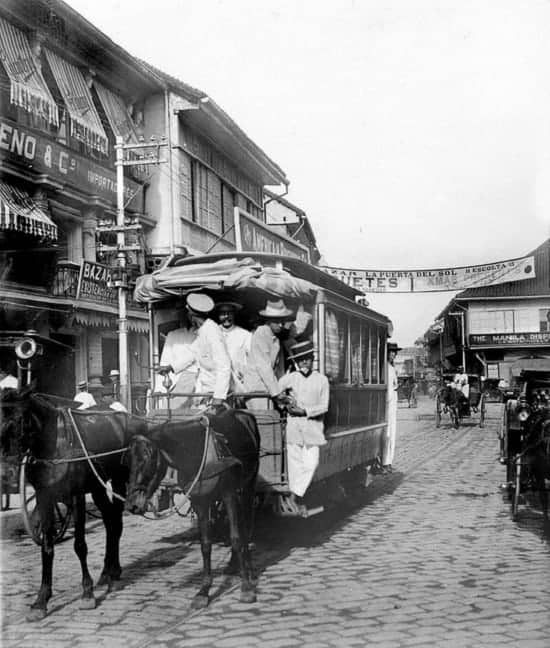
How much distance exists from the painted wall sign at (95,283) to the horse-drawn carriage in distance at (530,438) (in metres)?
10.4

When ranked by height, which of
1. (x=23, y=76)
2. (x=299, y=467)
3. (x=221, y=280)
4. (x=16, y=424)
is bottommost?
(x=299, y=467)

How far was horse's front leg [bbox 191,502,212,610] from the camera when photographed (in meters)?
5.58

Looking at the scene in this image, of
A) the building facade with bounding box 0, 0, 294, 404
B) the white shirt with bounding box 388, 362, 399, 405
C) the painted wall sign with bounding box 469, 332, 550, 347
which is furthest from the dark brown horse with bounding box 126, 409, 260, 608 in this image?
the painted wall sign with bounding box 469, 332, 550, 347

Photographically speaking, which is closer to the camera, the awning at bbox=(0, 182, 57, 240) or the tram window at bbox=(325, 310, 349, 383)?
the tram window at bbox=(325, 310, 349, 383)

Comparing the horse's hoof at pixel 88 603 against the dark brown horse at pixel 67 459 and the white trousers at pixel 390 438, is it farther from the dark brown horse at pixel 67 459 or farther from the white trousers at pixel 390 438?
the white trousers at pixel 390 438

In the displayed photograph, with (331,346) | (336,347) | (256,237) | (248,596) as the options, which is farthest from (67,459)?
(256,237)

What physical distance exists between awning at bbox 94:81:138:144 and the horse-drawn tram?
36.9ft

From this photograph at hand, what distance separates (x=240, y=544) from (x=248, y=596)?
0.44 m

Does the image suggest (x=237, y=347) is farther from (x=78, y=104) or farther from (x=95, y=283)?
(x=78, y=104)

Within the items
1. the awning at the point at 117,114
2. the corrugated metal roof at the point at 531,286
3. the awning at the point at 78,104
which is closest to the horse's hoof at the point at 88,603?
the awning at the point at 78,104

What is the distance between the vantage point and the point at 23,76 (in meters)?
15.8

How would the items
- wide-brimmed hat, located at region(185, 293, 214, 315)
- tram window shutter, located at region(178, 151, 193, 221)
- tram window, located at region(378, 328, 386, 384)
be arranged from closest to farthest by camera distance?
1. wide-brimmed hat, located at region(185, 293, 214, 315)
2. tram window, located at region(378, 328, 386, 384)
3. tram window shutter, located at region(178, 151, 193, 221)

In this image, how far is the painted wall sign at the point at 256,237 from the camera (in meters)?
10.7

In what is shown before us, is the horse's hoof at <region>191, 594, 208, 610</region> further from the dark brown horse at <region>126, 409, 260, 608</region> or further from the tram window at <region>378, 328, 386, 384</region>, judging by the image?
the tram window at <region>378, 328, 386, 384</region>
